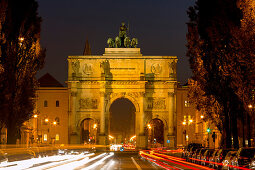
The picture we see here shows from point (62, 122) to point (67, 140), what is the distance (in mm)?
4080

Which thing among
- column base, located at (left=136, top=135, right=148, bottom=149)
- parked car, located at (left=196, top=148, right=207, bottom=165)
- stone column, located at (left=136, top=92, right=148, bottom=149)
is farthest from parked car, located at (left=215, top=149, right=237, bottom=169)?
stone column, located at (left=136, top=92, right=148, bottom=149)

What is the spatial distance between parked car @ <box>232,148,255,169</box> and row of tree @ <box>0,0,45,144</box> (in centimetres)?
1794

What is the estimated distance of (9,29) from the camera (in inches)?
1502

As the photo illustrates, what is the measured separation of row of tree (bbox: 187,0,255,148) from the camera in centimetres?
3297

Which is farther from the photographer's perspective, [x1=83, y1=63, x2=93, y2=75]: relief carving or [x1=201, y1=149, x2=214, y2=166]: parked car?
[x1=83, y1=63, x2=93, y2=75]: relief carving

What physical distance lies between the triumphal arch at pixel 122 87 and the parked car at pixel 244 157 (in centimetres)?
6296

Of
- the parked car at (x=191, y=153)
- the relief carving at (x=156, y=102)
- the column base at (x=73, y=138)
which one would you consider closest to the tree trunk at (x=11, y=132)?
the parked car at (x=191, y=153)

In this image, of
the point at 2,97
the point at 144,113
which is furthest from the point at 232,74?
the point at 144,113

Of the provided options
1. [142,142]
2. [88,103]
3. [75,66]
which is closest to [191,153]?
[142,142]

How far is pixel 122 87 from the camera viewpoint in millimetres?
89250

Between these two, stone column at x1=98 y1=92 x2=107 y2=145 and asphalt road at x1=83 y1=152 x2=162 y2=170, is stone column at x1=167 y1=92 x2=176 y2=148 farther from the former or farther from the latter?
asphalt road at x1=83 y1=152 x2=162 y2=170

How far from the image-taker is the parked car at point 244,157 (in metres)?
24.2

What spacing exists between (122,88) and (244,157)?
65.3 meters

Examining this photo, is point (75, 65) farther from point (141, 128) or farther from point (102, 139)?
point (141, 128)
